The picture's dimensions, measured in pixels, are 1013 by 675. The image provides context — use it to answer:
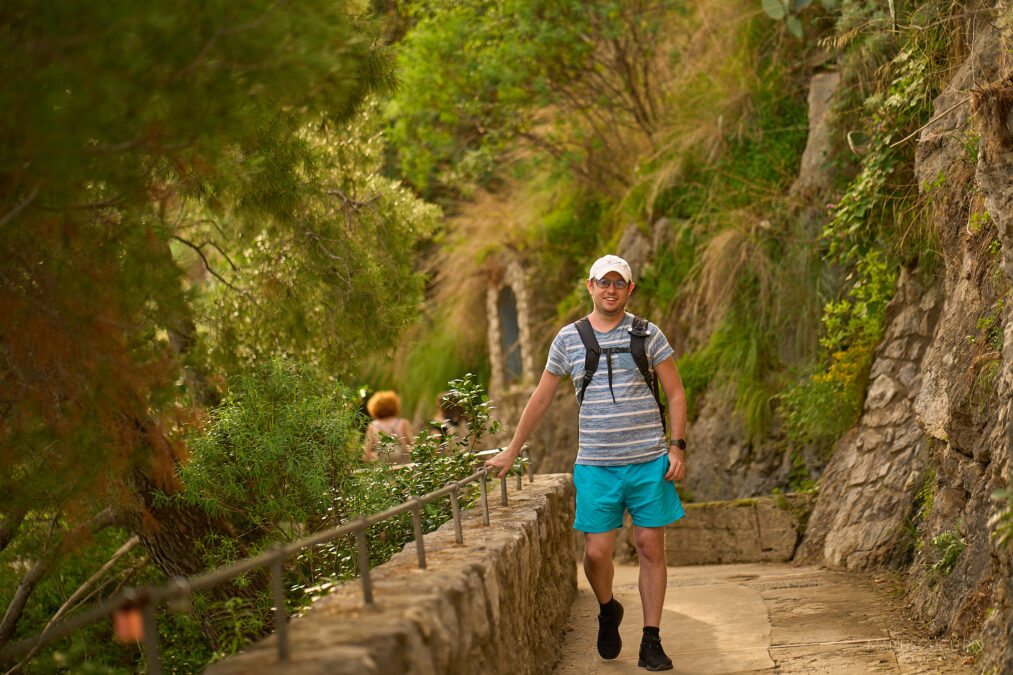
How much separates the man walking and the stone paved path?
0.46 meters

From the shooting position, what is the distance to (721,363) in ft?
31.6

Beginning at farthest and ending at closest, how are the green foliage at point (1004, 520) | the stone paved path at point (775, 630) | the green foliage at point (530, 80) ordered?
1. the green foliage at point (530, 80)
2. the stone paved path at point (775, 630)
3. the green foliage at point (1004, 520)

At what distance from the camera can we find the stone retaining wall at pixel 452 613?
8.17 feet

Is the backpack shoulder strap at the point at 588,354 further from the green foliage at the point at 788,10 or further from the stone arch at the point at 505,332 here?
the stone arch at the point at 505,332

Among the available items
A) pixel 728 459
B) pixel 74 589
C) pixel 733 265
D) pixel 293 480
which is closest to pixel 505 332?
pixel 733 265

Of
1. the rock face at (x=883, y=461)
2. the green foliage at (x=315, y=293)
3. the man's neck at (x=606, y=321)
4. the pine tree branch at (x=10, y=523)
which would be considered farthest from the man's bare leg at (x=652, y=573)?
the green foliage at (x=315, y=293)

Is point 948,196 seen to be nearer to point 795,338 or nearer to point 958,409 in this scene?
point 958,409

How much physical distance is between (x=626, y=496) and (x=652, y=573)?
14.4 inches

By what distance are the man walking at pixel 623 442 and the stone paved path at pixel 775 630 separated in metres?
0.46

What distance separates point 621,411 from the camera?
15.2 ft

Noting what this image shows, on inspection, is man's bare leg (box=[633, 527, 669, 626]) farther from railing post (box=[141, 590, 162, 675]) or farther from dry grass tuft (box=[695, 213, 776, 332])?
dry grass tuft (box=[695, 213, 776, 332])

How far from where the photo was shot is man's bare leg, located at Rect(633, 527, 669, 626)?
4.56 metres

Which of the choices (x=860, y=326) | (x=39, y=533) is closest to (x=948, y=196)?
(x=860, y=326)

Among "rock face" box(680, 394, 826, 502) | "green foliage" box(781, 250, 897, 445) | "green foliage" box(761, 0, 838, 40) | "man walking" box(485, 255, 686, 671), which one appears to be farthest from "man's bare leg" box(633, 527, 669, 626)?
"green foliage" box(761, 0, 838, 40)
